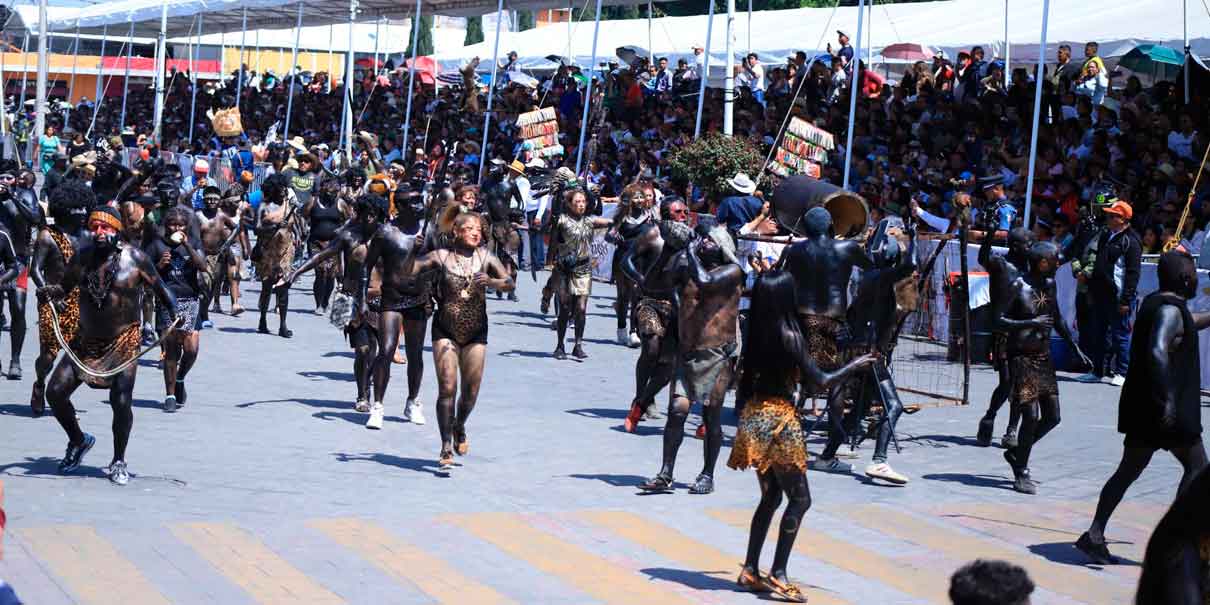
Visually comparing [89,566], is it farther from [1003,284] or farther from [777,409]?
[1003,284]

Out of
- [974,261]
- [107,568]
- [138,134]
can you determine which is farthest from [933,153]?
[138,134]

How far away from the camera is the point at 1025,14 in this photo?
27.1 metres

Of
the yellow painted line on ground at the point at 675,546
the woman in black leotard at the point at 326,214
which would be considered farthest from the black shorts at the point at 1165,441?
the woman in black leotard at the point at 326,214

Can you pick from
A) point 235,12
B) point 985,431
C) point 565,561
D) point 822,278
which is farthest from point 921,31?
point 235,12

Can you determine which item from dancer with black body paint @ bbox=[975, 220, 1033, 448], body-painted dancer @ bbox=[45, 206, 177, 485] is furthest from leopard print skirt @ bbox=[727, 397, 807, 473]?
body-painted dancer @ bbox=[45, 206, 177, 485]

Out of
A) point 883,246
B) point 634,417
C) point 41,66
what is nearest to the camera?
point 883,246

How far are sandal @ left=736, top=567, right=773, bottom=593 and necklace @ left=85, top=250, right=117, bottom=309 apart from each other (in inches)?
174

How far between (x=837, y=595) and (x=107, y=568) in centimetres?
355

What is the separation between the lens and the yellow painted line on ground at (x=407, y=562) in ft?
26.4

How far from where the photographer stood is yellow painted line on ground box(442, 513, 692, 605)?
821 centimetres

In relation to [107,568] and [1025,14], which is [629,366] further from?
[1025,14]

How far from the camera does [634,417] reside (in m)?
12.9

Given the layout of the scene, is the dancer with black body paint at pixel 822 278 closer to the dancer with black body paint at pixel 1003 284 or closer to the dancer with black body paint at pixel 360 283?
the dancer with black body paint at pixel 1003 284

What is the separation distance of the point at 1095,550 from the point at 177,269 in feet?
25.1
